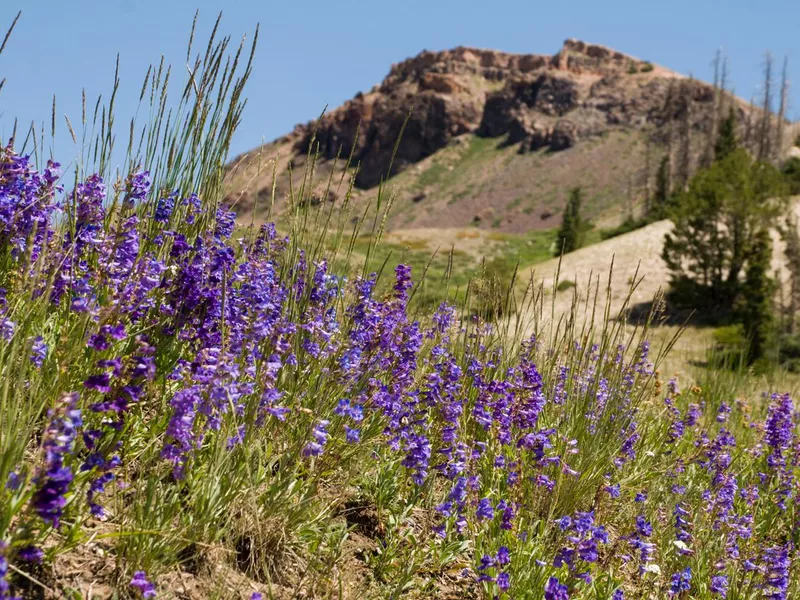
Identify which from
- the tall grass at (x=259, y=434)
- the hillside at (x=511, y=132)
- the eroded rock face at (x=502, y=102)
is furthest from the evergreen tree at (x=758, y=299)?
the eroded rock face at (x=502, y=102)

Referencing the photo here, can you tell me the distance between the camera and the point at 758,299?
20.0 meters

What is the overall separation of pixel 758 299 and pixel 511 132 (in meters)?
111

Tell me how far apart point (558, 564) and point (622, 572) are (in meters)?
1.07

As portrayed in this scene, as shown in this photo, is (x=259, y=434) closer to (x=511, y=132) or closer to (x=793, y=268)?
(x=793, y=268)

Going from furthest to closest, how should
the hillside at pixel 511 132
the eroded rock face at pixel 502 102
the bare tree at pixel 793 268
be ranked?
the eroded rock face at pixel 502 102
the hillside at pixel 511 132
the bare tree at pixel 793 268

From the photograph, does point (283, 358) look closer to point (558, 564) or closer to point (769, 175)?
point (558, 564)

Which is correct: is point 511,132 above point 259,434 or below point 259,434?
above

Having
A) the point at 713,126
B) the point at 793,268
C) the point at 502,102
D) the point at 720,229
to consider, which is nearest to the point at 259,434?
the point at 793,268

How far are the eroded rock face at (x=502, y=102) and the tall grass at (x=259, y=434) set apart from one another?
105 meters

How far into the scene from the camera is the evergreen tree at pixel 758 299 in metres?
18.8

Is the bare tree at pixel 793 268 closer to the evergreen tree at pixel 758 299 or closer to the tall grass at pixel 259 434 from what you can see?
the evergreen tree at pixel 758 299

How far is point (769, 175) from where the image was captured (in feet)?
81.8


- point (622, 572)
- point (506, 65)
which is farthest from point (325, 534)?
point (506, 65)

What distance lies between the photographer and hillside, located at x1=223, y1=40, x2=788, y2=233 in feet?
320
